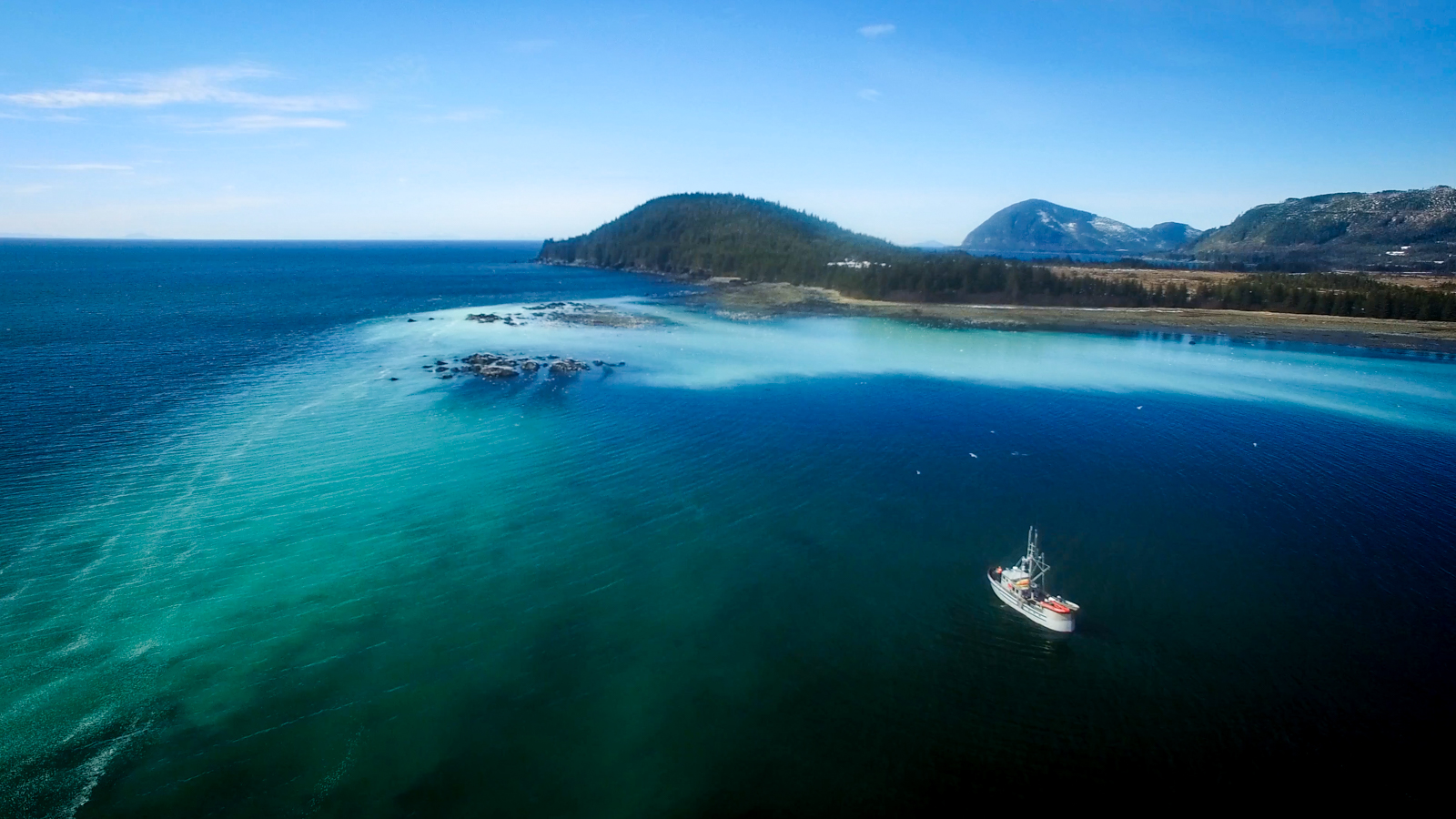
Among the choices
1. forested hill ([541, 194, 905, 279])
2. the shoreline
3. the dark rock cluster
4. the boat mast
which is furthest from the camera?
forested hill ([541, 194, 905, 279])

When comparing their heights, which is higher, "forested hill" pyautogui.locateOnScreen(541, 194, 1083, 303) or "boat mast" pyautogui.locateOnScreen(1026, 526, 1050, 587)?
"forested hill" pyautogui.locateOnScreen(541, 194, 1083, 303)

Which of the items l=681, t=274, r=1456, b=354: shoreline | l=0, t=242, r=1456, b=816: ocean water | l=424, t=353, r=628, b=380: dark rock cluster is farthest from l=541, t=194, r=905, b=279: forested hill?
l=0, t=242, r=1456, b=816: ocean water

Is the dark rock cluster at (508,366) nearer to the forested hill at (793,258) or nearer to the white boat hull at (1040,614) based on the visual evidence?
the white boat hull at (1040,614)

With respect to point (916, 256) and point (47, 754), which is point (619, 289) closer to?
point (916, 256)

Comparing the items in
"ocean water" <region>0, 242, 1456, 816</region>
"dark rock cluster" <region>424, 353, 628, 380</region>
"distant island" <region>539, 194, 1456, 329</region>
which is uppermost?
"distant island" <region>539, 194, 1456, 329</region>

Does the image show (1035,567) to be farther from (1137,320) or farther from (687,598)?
(1137,320)

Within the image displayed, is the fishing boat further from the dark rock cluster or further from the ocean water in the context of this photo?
the dark rock cluster

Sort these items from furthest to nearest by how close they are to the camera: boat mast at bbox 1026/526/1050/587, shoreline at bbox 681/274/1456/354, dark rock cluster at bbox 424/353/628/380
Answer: shoreline at bbox 681/274/1456/354 → dark rock cluster at bbox 424/353/628/380 → boat mast at bbox 1026/526/1050/587

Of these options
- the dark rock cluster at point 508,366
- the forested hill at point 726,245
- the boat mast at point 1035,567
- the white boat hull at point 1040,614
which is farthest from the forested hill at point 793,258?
the white boat hull at point 1040,614
